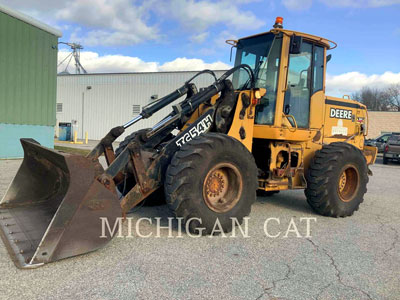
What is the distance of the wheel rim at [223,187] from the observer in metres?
4.79

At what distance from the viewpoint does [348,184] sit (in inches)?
259

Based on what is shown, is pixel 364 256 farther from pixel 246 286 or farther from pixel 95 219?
pixel 95 219

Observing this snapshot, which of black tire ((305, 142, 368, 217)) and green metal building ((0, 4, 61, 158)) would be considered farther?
green metal building ((0, 4, 61, 158))

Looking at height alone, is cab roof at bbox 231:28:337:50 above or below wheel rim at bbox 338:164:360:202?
above

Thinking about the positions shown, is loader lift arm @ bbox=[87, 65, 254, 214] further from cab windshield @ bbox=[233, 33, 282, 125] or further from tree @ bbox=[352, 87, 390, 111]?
tree @ bbox=[352, 87, 390, 111]

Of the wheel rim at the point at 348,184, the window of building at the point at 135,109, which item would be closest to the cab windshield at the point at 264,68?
the wheel rim at the point at 348,184

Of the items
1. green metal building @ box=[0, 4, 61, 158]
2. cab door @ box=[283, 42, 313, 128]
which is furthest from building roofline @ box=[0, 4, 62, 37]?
cab door @ box=[283, 42, 313, 128]

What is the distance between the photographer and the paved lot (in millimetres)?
3176

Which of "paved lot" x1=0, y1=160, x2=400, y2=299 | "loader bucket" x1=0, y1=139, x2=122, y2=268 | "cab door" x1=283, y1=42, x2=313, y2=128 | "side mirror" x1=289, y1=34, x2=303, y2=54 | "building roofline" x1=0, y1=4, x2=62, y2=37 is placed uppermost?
"building roofline" x1=0, y1=4, x2=62, y2=37

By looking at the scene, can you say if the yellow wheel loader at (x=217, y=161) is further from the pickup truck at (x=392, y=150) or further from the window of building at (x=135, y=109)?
the window of building at (x=135, y=109)

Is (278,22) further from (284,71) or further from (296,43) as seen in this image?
(284,71)

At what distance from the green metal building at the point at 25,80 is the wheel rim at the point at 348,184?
34.6 feet

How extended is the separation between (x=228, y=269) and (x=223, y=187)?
59.5 inches

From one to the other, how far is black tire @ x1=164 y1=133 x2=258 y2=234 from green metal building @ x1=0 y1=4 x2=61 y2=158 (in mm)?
9708
